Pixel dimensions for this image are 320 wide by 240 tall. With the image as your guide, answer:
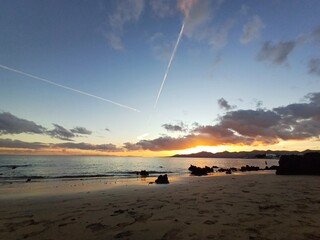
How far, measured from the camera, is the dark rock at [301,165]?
35.0 metres

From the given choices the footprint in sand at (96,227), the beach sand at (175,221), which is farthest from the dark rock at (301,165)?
the footprint in sand at (96,227)

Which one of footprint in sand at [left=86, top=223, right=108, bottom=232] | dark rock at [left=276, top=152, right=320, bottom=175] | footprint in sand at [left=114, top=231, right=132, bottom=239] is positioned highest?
dark rock at [left=276, top=152, right=320, bottom=175]

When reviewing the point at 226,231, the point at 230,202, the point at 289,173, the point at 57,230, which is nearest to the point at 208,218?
the point at 226,231

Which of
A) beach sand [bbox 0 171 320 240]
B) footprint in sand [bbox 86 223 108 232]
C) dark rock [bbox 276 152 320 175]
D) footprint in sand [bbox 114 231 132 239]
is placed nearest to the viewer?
beach sand [bbox 0 171 320 240]

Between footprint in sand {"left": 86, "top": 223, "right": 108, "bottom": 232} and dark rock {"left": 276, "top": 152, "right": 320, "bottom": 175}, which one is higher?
dark rock {"left": 276, "top": 152, "right": 320, "bottom": 175}

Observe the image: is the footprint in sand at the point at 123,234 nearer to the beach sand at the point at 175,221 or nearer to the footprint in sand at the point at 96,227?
the beach sand at the point at 175,221

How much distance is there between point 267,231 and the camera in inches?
280

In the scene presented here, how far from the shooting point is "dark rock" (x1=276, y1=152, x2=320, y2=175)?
115 feet

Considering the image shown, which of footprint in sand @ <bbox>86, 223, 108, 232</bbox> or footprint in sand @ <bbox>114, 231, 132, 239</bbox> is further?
footprint in sand @ <bbox>86, 223, 108, 232</bbox>

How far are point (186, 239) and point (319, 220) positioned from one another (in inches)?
189

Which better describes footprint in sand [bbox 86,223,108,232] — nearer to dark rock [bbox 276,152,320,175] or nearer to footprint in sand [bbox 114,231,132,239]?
footprint in sand [bbox 114,231,132,239]

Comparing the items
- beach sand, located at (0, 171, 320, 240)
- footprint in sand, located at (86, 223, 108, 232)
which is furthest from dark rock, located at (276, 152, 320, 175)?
footprint in sand, located at (86, 223, 108, 232)

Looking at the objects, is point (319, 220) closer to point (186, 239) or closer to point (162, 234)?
point (186, 239)

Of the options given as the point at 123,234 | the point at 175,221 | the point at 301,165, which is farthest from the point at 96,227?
the point at 301,165
